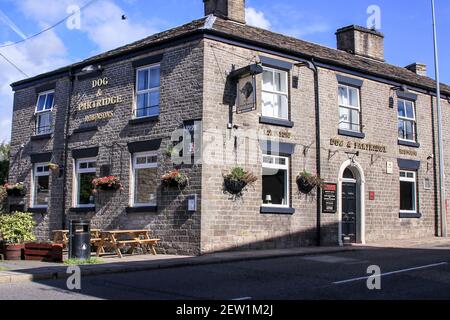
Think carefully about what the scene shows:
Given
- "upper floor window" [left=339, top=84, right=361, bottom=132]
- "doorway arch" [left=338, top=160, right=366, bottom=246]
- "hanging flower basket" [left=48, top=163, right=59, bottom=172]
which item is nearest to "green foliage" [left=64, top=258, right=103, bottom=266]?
"hanging flower basket" [left=48, top=163, right=59, bottom=172]

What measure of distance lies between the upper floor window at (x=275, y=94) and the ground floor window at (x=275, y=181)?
4.79 feet

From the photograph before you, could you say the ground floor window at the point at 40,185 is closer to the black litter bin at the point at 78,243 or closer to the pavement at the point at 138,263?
the pavement at the point at 138,263

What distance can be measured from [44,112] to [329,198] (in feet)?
36.9

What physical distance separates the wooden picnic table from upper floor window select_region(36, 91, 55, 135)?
21.1ft

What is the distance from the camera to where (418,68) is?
26.8 metres

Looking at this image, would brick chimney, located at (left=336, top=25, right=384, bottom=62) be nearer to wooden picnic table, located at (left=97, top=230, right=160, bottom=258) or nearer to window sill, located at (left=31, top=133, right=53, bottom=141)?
wooden picnic table, located at (left=97, top=230, right=160, bottom=258)

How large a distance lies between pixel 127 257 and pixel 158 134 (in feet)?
13.0

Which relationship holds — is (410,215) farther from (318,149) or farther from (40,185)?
(40,185)

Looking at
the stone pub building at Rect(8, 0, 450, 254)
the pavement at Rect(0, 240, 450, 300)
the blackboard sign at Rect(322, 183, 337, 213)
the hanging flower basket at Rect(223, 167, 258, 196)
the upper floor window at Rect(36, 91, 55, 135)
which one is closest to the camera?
the pavement at Rect(0, 240, 450, 300)

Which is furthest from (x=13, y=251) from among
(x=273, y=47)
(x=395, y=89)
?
(x=395, y=89)

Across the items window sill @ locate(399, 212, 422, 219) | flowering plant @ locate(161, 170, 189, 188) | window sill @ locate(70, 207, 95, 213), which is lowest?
window sill @ locate(399, 212, 422, 219)

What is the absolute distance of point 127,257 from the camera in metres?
15.9

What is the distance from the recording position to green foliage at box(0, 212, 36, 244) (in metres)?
16.3
